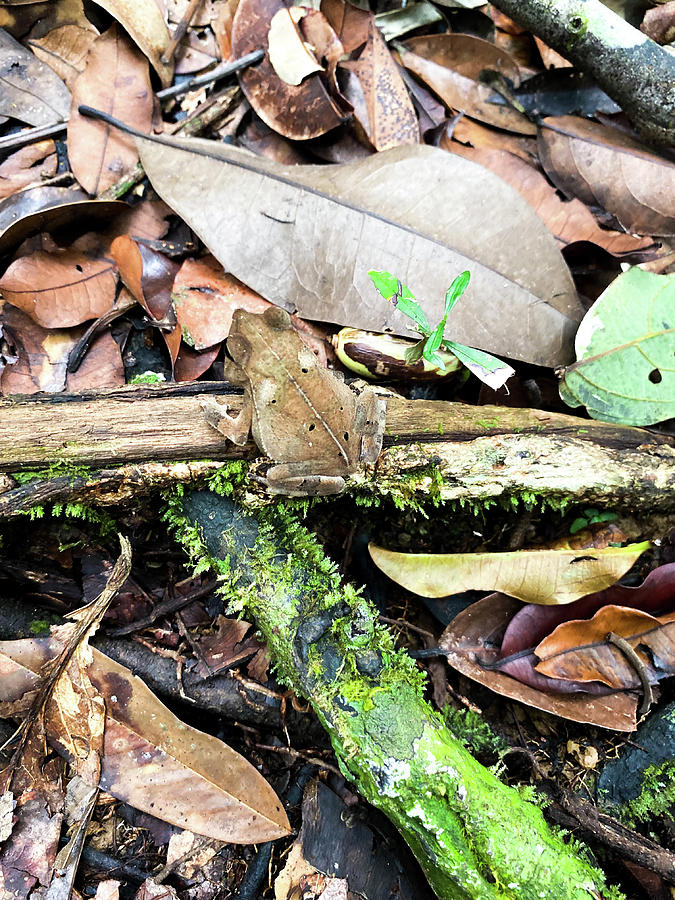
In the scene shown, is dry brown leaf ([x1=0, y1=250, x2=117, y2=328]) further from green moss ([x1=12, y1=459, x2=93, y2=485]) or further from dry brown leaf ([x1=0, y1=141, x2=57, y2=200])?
green moss ([x1=12, y1=459, x2=93, y2=485])

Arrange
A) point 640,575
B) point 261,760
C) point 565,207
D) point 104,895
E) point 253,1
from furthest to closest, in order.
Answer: point 253,1 → point 565,207 → point 640,575 → point 261,760 → point 104,895

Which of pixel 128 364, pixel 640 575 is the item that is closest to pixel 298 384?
pixel 128 364

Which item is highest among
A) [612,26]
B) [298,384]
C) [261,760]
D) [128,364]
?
[612,26]

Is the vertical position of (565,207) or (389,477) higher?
(565,207)

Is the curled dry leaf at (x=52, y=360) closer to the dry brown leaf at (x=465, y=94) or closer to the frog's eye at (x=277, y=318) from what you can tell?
the frog's eye at (x=277, y=318)

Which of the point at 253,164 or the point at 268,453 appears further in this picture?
the point at 253,164

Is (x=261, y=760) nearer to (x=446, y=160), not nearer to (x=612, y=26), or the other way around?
(x=446, y=160)

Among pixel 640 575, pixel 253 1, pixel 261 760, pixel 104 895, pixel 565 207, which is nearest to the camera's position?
pixel 104 895

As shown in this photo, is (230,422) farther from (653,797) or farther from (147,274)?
(653,797)
